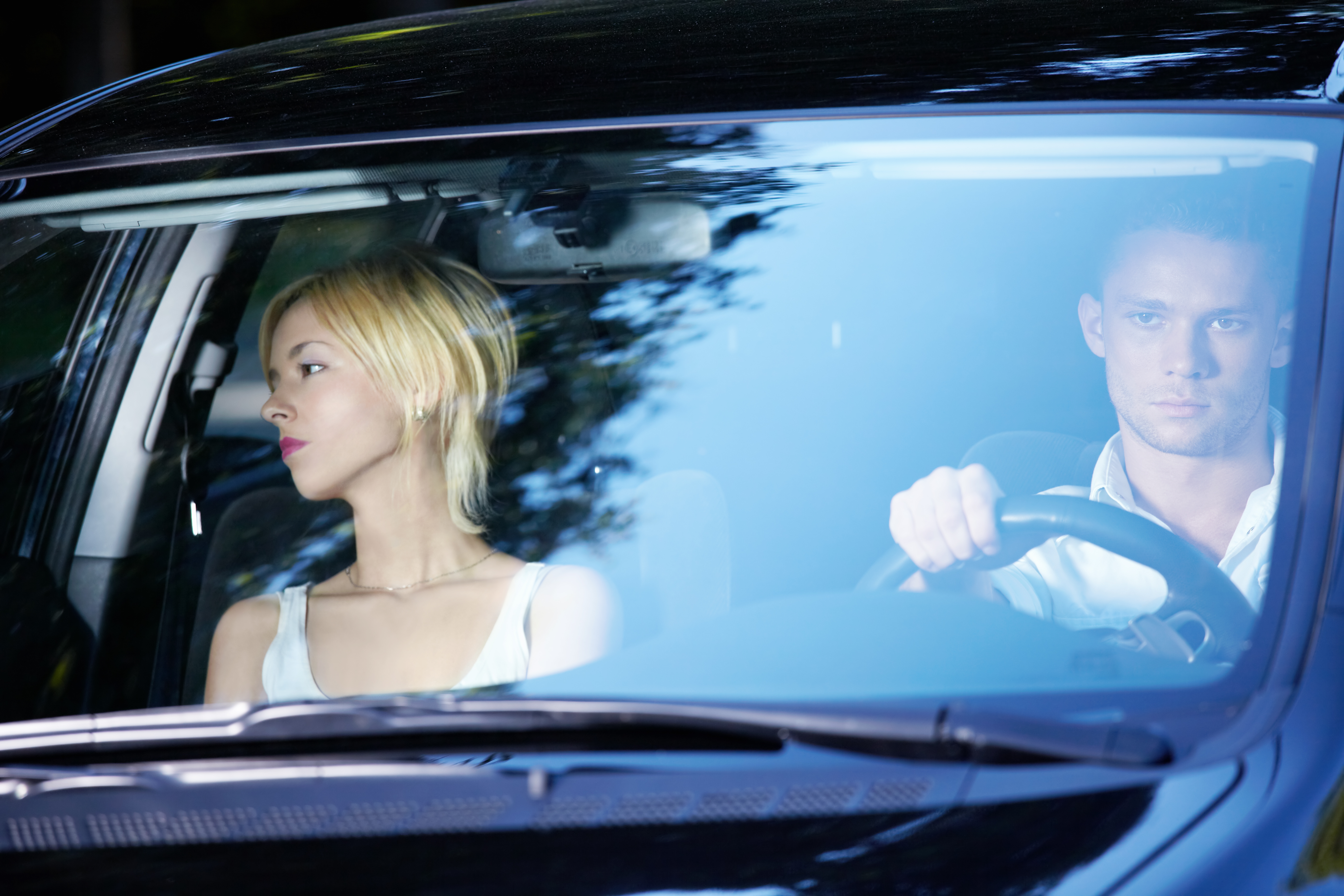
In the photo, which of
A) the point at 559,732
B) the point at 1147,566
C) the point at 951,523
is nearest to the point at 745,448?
the point at 951,523

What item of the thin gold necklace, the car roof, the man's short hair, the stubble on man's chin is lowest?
the thin gold necklace

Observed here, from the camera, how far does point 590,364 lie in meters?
1.93

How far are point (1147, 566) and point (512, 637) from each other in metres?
0.79

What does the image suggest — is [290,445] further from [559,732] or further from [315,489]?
[559,732]

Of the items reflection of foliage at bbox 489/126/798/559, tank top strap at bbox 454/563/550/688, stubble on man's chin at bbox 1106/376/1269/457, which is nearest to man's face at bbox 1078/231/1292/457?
stubble on man's chin at bbox 1106/376/1269/457

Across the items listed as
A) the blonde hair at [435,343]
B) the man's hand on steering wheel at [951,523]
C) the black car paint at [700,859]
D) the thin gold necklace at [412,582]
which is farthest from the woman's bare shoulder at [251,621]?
the man's hand on steering wheel at [951,523]

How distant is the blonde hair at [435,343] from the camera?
6.54 feet

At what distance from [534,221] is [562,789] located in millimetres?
869

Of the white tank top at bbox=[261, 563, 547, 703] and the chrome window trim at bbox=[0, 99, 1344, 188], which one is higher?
the chrome window trim at bbox=[0, 99, 1344, 188]

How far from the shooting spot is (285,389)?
205 centimetres

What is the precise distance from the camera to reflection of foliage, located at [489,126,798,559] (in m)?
1.64

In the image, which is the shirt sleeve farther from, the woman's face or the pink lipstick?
the pink lipstick

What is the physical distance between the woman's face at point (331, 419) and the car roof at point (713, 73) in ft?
1.18

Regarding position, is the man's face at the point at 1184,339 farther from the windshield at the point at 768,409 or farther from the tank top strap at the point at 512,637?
the tank top strap at the point at 512,637
